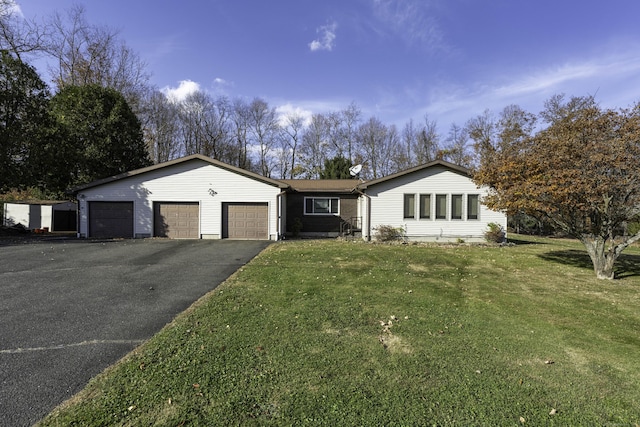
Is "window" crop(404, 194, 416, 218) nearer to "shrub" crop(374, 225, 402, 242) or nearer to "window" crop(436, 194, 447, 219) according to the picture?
"shrub" crop(374, 225, 402, 242)

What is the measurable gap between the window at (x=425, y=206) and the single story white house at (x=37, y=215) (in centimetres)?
2352

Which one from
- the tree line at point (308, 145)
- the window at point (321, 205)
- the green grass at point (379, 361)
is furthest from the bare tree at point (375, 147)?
the green grass at point (379, 361)

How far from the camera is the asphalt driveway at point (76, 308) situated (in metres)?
3.23

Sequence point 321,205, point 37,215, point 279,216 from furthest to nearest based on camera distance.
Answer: point 37,215 < point 321,205 < point 279,216

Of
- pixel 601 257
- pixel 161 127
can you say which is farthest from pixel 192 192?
pixel 161 127

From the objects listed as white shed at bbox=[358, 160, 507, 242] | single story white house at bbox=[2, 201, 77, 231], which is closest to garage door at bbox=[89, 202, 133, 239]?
single story white house at bbox=[2, 201, 77, 231]

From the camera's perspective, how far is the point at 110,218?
53.6 ft

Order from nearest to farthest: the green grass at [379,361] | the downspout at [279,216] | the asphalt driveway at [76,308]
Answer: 1. the green grass at [379,361]
2. the asphalt driveway at [76,308]
3. the downspout at [279,216]

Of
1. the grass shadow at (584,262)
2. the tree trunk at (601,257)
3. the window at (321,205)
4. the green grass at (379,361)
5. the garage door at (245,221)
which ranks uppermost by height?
the window at (321,205)

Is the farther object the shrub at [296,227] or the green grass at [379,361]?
the shrub at [296,227]

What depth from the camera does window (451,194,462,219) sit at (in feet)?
52.2

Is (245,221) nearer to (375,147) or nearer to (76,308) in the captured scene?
(76,308)

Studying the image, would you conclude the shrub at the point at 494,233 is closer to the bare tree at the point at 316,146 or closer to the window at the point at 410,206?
the window at the point at 410,206

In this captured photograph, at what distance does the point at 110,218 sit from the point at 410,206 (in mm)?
15032
